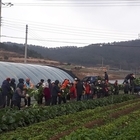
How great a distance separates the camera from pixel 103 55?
347ft

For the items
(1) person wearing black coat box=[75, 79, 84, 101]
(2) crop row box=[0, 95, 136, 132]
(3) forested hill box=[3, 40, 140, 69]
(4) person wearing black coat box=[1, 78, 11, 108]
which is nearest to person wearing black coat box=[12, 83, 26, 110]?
(2) crop row box=[0, 95, 136, 132]

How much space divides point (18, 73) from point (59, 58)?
72.6m

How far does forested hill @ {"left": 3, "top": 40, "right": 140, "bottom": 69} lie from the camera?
10212cm

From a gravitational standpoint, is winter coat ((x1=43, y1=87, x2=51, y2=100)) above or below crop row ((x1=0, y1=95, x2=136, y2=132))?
above

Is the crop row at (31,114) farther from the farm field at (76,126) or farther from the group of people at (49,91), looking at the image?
the group of people at (49,91)

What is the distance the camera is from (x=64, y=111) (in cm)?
1789

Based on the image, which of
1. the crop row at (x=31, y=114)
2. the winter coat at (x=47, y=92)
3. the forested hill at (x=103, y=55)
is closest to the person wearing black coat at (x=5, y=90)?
the winter coat at (x=47, y=92)

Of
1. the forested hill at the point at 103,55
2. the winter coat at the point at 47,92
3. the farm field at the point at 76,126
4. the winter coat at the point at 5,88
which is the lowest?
the farm field at the point at 76,126

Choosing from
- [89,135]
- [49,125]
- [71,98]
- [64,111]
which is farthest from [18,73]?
[89,135]

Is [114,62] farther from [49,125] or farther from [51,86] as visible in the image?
[49,125]

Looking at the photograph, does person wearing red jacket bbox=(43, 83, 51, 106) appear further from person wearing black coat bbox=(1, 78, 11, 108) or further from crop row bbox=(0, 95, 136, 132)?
Answer: person wearing black coat bbox=(1, 78, 11, 108)

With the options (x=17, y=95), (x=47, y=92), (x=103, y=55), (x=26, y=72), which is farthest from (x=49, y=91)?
(x=103, y=55)

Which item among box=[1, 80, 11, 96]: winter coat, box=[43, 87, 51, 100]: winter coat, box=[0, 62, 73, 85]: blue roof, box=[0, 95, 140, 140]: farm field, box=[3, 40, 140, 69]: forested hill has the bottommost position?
box=[0, 95, 140, 140]: farm field

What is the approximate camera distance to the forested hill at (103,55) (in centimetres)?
10212
